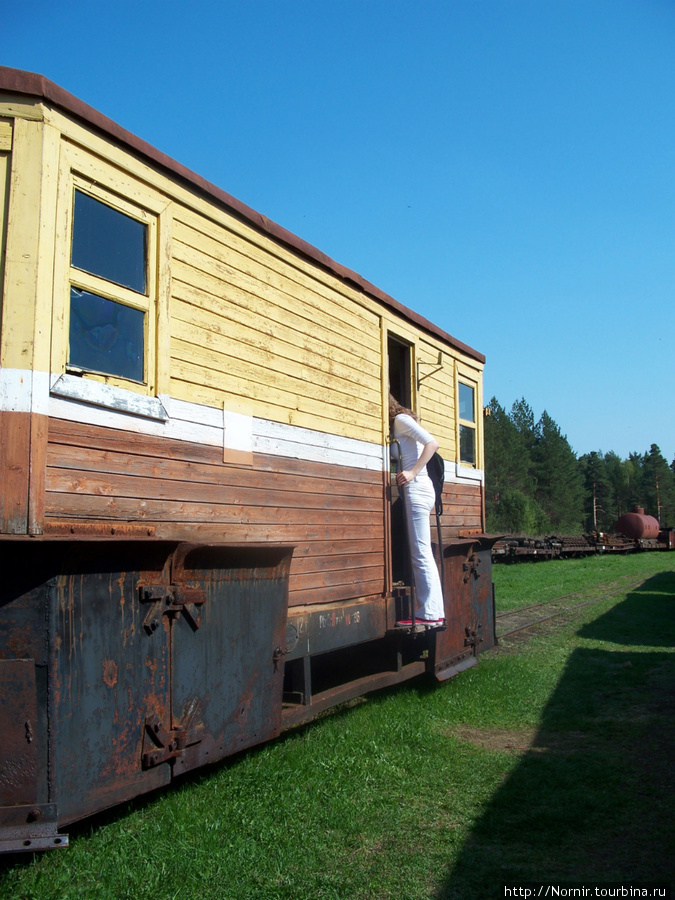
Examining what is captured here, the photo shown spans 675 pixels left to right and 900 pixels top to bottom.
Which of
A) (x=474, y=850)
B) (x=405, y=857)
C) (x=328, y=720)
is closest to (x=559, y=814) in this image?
(x=474, y=850)

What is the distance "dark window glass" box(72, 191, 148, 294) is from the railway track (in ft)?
25.0

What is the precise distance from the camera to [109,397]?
386cm

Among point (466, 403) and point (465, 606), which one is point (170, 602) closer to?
point (465, 606)

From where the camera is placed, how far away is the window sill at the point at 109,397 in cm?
361

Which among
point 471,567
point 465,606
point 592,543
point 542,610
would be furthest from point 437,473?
point 592,543

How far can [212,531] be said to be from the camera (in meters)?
4.48

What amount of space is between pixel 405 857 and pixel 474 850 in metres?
0.38

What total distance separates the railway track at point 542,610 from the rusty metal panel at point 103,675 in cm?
730

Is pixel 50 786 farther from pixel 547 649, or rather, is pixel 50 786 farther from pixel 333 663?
pixel 547 649

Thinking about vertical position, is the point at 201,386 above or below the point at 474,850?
above

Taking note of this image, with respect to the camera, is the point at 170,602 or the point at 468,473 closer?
the point at 170,602

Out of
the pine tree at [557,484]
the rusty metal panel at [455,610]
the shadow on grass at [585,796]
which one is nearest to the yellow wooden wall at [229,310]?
the rusty metal panel at [455,610]

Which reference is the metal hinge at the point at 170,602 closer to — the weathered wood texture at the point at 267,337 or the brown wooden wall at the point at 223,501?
the brown wooden wall at the point at 223,501

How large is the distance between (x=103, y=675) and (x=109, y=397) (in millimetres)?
1358
